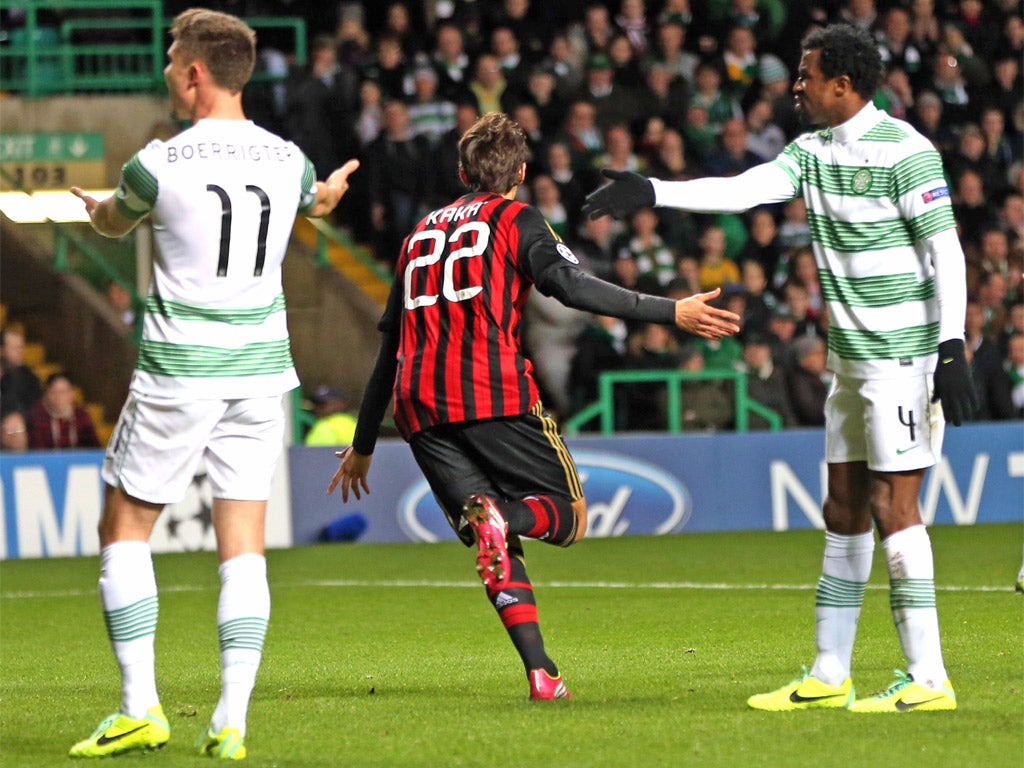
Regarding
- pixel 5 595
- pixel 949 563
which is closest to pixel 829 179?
pixel 949 563

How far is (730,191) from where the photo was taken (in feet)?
17.8

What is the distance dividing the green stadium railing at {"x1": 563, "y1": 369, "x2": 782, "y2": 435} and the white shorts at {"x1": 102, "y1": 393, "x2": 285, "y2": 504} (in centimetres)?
944

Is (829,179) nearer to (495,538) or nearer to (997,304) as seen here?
(495,538)

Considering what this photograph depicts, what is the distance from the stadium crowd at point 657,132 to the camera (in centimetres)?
1484

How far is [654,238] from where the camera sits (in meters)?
15.4

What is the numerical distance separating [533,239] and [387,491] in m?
8.16

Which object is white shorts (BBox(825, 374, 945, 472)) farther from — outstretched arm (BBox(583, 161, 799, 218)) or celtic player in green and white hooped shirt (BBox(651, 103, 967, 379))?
outstretched arm (BBox(583, 161, 799, 218))

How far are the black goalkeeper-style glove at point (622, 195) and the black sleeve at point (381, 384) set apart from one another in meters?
0.97

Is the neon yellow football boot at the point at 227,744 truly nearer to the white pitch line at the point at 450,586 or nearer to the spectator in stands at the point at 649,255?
the white pitch line at the point at 450,586

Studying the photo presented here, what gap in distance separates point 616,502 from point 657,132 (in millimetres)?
4260

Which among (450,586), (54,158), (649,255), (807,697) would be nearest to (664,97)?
(649,255)

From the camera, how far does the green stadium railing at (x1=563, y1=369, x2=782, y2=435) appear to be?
47.1ft

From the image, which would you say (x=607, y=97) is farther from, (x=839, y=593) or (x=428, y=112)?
(x=839, y=593)

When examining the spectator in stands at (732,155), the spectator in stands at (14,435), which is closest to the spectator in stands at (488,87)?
the spectator in stands at (732,155)
